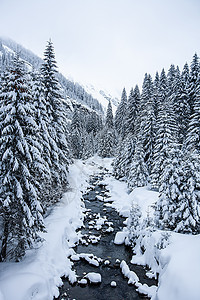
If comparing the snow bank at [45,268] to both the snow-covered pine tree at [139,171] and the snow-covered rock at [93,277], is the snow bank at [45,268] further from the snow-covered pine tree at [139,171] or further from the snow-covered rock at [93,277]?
the snow-covered pine tree at [139,171]

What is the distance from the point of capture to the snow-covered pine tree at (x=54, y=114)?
17.2 metres

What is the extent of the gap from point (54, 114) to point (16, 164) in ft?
35.7

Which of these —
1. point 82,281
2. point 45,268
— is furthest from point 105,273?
point 45,268

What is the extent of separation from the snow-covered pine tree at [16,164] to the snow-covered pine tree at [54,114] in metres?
7.22

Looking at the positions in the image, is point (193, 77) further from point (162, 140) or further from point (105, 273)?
point (105, 273)

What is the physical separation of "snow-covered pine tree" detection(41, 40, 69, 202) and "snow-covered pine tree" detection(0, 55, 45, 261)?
7.22 meters

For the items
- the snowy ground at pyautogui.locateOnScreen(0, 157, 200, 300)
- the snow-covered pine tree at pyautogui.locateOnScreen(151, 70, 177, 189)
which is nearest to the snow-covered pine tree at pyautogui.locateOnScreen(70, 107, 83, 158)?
the snow-covered pine tree at pyautogui.locateOnScreen(151, 70, 177, 189)

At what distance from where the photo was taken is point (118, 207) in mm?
22141

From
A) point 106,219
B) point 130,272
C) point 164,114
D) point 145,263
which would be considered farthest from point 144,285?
point 164,114

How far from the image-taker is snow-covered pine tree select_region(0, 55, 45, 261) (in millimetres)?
8812

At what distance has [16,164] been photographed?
343 inches

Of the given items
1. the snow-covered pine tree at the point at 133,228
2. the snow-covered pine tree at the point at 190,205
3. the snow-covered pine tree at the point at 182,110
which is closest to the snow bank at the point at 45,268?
the snow-covered pine tree at the point at 133,228

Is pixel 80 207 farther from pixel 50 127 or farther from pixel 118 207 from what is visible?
pixel 50 127

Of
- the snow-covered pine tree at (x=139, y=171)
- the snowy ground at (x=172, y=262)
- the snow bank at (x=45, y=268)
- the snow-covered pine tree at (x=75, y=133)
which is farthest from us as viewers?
the snow-covered pine tree at (x=75, y=133)
